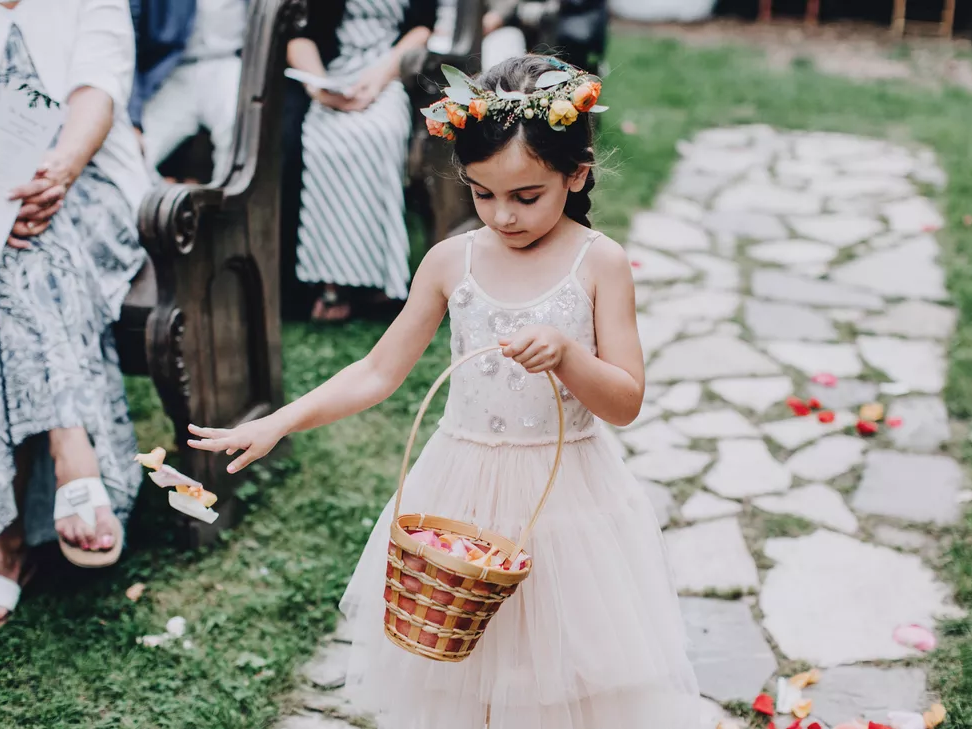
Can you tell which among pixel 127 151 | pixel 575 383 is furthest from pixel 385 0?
pixel 575 383

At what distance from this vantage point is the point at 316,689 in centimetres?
266

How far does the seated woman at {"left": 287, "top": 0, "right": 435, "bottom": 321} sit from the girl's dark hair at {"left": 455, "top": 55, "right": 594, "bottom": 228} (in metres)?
2.58

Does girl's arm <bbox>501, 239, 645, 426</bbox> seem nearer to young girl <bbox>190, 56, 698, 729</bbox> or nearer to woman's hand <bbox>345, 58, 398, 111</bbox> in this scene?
young girl <bbox>190, 56, 698, 729</bbox>

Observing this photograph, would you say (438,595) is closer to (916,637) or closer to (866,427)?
(916,637)

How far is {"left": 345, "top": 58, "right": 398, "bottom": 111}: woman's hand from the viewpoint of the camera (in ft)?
15.4

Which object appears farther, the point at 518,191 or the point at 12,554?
the point at 12,554

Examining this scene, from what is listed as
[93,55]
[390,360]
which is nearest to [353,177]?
[93,55]

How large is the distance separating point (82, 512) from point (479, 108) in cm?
161

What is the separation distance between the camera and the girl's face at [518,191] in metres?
1.96

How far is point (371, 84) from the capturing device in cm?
472

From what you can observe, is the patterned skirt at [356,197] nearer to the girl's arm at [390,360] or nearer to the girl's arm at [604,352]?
the girl's arm at [390,360]

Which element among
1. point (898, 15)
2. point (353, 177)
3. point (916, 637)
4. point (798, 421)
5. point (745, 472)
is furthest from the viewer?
point (898, 15)

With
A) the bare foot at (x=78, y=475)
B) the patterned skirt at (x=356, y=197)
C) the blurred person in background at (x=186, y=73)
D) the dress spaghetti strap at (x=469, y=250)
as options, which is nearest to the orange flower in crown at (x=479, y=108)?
the dress spaghetti strap at (x=469, y=250)

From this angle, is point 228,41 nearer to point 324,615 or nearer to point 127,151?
point 127,151
